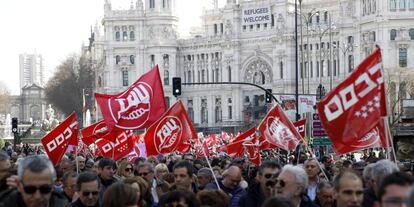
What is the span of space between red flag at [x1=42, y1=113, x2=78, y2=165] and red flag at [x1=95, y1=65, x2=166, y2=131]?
969mm

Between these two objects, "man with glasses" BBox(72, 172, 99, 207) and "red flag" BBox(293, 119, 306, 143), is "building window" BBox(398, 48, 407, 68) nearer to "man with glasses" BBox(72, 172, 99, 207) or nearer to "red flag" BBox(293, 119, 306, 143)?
"red flag" BBox(293, 119, 306, 143)

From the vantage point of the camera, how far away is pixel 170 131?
17.9 metres

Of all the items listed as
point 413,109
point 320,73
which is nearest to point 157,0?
point 320,73

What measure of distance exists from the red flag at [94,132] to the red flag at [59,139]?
12.8ft

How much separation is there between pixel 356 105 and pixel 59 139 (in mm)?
8521

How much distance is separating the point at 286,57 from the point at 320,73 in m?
4.57

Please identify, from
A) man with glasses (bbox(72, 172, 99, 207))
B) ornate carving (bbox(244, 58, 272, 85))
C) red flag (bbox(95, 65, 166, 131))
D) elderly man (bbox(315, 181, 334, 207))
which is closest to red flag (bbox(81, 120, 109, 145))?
red flag (bbox(95, 65, 166, 131))

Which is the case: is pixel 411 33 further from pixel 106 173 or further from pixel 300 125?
pixel 106 173

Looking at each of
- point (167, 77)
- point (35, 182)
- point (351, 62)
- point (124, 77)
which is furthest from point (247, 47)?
point (35, 182)

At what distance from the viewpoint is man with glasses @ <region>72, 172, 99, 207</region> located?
910 cm

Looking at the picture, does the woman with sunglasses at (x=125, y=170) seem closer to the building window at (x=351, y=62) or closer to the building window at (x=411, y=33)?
the building window at (x=411, y=33)

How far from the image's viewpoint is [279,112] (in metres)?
18.6

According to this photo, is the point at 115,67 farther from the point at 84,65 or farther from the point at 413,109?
the point at 413,109

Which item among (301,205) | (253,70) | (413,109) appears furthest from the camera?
(253,70)
